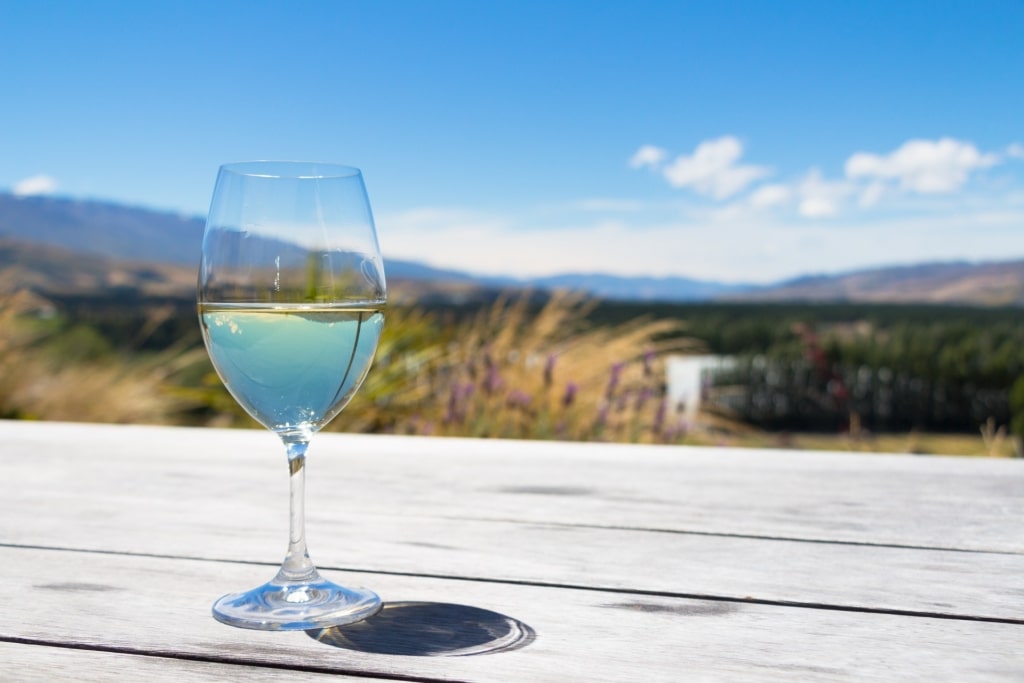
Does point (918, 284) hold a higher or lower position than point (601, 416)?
higher

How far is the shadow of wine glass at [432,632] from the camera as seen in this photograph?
73 centimetres

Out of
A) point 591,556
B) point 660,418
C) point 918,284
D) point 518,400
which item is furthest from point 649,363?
point 918,284

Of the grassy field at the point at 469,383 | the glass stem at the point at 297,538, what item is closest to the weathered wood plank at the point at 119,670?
the glass stem at the point at 297,538

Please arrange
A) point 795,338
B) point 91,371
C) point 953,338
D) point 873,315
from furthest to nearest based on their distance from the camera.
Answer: point 873,315
point 795,338
point 953,338
point 91,371

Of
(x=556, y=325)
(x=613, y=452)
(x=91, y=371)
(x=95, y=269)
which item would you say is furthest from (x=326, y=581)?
(x=95, y=269)

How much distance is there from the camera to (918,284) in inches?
6752

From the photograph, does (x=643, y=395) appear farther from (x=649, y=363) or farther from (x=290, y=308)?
(x=290, y=308)

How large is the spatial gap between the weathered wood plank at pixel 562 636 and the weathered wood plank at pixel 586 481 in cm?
29

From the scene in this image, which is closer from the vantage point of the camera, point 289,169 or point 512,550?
point 289,169

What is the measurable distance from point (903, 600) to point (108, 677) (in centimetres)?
66

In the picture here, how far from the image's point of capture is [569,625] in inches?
30.9

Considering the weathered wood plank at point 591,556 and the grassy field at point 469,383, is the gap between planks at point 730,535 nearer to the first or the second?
the weathered wood plank at point 591,556

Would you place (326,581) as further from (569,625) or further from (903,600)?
(903,600)

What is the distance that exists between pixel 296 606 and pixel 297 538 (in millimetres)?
57
